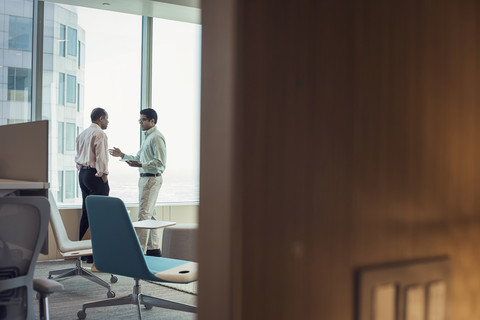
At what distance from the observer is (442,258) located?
1154 millimetres

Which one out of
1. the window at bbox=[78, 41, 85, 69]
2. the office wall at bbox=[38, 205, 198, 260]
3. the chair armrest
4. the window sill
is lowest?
the office wall at bbox=[38, 205, 198, 260]

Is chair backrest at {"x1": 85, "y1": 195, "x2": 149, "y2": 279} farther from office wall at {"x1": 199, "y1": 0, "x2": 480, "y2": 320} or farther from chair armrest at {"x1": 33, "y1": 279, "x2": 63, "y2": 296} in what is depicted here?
office wall at {"x1": 199, "y1": 0, "x2": 480, "y2": 320}

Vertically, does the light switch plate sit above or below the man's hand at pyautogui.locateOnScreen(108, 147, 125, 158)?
below

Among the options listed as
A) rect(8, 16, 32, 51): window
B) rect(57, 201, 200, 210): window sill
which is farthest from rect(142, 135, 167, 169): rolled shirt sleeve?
rect(8, 16, 32, 51): window

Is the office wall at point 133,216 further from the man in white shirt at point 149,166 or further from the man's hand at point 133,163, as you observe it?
the man's hand at point 133,163

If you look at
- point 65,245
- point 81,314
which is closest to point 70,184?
point 65,245

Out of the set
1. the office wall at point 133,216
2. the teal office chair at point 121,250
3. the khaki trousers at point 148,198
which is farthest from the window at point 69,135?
the teal office chair at point 121,250

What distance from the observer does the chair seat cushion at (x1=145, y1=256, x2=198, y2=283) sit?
2.89 meters

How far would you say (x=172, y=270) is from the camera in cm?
299

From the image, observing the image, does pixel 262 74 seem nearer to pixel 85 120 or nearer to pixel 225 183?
pixel 225 183

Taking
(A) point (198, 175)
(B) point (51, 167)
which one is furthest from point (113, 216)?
(B) point (51, 167)

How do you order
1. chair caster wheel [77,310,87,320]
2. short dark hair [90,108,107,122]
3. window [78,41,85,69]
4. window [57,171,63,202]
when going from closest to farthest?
chair caster wheel [77,310,87,320] < short dark hair [90,108,107,122] < window [57,171,63,202] < window [78,41,85,69]

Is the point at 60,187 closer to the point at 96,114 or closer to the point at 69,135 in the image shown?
the point at 69,135

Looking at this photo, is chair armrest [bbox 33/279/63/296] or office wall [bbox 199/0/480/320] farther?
chair armrest [bbox 33/279/63/296]
